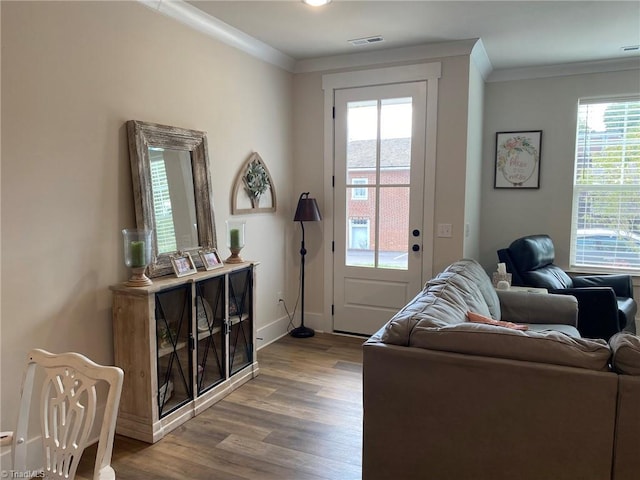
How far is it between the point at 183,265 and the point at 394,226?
6.58 feet

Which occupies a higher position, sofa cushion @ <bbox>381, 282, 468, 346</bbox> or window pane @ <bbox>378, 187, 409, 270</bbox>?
window pane @ <bbox>378, 187, 409, 270</bbox>

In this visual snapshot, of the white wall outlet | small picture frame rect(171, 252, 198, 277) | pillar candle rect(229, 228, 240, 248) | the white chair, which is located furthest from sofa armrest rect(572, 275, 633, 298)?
the white chair

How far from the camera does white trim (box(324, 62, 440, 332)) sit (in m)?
3.87

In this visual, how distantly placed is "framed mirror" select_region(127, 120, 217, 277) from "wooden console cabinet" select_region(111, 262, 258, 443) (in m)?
0.24

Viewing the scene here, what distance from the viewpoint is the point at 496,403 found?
67.0 inches

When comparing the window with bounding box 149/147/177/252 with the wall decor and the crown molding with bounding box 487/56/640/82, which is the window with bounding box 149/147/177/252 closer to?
the wall decor

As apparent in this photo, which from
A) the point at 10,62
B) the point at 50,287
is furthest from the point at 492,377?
the point at 10,62

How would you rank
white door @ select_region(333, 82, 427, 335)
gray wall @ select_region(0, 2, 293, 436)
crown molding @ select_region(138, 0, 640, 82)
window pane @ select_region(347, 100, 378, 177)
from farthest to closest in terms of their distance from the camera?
window pane @ select_region(347, 100, 378, 177)
white door @ select_region(333, 82, 427, 335)
crown molding @ select_region(138, 0, 640, 82)
gray wall @ select_region(0, 2, 293, 436)

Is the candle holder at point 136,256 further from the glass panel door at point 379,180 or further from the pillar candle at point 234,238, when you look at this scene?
the glass panel door at point 379,180

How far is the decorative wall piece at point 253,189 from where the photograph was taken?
12.1 ft

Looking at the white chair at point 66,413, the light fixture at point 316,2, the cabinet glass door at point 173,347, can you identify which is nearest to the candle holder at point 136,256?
the cabinet glass door at point 173,347

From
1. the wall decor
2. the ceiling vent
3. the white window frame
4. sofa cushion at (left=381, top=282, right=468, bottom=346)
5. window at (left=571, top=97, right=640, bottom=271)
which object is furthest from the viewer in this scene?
the wall decor

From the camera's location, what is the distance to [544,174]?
180 inches

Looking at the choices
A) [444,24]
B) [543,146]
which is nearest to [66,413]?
[444,24]
